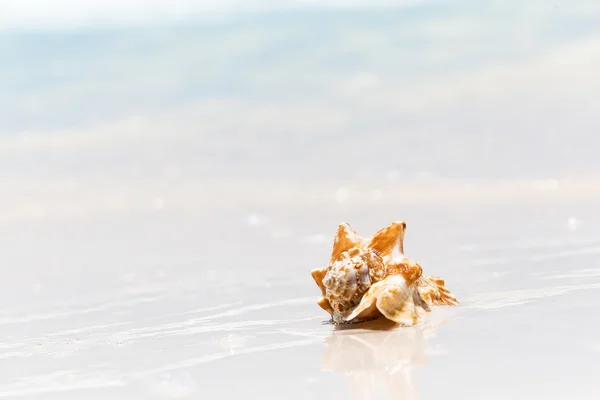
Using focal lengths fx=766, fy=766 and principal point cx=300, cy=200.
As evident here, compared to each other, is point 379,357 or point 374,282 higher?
point 374,282

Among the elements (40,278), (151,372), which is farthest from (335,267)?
(40,278)

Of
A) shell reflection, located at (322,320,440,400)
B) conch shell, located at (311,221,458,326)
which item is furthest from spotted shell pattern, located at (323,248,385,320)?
shell reflection, located at (322,320,440,400)

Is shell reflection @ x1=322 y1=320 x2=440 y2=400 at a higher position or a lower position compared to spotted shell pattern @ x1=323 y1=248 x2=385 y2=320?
lower

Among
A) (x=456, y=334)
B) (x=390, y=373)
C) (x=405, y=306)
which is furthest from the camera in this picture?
(x=405, y=306)

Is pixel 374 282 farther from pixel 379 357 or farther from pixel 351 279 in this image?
pixel 379 357

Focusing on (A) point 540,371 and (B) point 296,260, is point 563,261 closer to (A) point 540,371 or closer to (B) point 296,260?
(B) point 296,260

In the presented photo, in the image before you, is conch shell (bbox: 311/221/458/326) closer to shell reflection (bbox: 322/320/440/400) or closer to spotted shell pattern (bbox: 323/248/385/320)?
spotted shell pattern (bbox: 323/248/385/320)

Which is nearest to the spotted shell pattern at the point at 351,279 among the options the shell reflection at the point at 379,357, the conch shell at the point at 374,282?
the conch shell at the point at 374,282

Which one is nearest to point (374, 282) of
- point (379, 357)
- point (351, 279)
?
point (351, 279)
